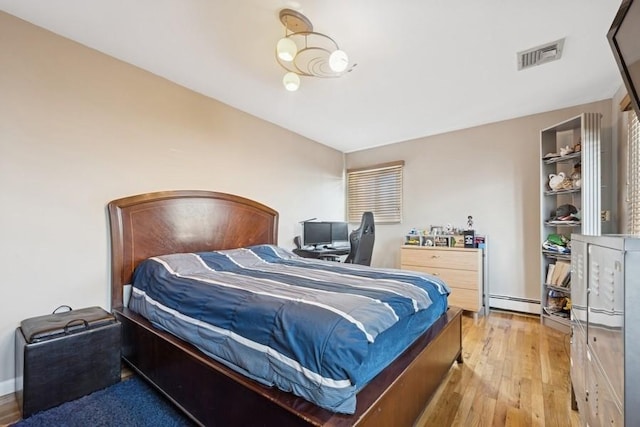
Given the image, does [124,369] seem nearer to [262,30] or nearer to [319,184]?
[262,30]

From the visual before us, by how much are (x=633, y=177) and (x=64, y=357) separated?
4.20 m

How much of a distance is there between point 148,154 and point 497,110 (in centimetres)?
373

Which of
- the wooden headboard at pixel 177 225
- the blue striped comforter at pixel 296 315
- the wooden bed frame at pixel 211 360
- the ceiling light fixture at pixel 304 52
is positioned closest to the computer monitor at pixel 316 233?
the wooden headboard at pixel 177 225

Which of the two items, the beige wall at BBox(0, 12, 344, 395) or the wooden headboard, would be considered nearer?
the beige wall at BBox(0, 12, 344, 395)

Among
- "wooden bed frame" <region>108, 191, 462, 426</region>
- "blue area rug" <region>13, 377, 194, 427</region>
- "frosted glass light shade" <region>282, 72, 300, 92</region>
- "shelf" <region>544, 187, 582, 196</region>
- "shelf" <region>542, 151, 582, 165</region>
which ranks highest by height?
"frosted glass light shade" <region>282, 72, 300, 92</region>

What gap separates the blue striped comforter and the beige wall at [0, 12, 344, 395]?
506 mm

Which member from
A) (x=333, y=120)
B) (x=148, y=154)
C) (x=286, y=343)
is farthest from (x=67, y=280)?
(x=333, y=120)

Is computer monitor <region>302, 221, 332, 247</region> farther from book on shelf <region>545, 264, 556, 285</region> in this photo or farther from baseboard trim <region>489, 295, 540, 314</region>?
book on shelf <region>545, 264, 556, 285</region>

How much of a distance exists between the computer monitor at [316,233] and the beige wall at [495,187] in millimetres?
1231

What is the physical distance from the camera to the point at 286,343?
1.15 meters

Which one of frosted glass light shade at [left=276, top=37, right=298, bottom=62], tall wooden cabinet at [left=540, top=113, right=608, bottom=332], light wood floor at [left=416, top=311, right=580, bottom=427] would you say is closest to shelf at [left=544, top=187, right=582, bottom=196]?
tall wooden cabinet at [left=540, top=113, right=608, bottom=332]

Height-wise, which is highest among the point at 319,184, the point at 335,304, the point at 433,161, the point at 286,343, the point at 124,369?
the point at 433,161

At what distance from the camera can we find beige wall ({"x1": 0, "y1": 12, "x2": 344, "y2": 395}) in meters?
1.83

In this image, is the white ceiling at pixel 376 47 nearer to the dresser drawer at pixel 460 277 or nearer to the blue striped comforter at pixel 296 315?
the blue striped comforter at pixel 296 315
